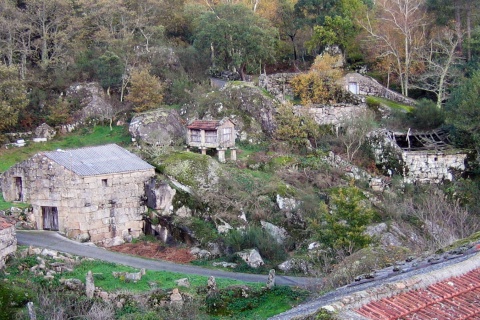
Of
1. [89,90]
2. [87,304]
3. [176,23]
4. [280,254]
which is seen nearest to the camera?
[87,304]

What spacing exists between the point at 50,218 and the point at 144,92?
13.1 m

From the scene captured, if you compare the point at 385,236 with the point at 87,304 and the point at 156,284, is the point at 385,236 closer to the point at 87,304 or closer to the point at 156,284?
the point at 156,284

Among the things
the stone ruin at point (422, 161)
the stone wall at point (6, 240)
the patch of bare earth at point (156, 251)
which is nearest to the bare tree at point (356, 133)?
the stone ruin at point (422, 161)

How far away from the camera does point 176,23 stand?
49406mm

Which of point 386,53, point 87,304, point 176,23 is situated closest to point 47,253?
point 87,304

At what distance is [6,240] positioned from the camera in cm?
2134

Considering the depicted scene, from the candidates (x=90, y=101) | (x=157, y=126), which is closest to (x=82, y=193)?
(x=157, y=126)

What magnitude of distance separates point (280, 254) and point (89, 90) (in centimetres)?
2020

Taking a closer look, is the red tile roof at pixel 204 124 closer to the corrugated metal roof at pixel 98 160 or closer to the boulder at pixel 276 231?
the corrugated metal roof at pixel 98 160

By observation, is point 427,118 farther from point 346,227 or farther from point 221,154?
point 346,227

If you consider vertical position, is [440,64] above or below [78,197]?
above

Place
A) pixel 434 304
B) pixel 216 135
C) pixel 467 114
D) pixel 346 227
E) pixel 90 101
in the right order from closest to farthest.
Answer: pixel 434 304 < pixel 346 227 < pixel 216 135 < pixel 467 114 < pixel 90 101

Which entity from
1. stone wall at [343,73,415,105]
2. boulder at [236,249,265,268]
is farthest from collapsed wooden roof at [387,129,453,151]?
boulder at [236,249,265,268]

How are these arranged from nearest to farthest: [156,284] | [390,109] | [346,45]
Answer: [156,284]
[390,109]
[346,45]
